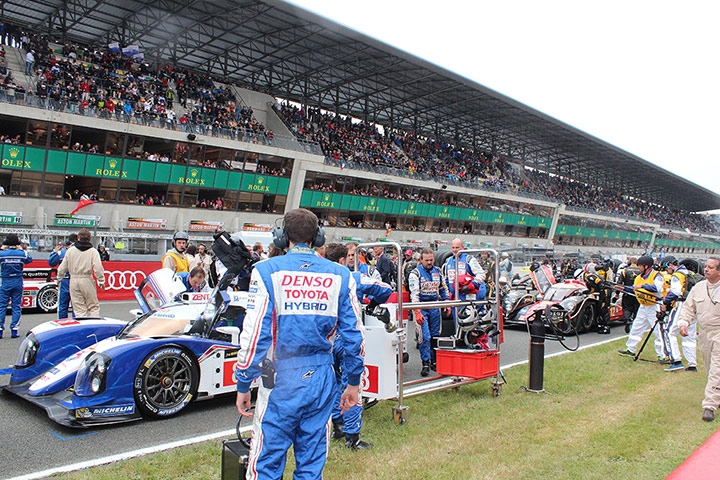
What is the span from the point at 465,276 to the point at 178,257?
524 cm

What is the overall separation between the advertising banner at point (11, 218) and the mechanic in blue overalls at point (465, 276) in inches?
973

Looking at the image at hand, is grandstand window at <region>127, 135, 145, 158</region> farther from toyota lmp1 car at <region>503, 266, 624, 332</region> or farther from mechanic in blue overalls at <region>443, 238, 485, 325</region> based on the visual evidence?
mechanic in blue overalls at <region>443, 238, 485, 325</region>

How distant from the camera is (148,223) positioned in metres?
29.3

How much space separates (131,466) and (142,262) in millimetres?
12879

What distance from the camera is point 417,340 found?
31.8 feet

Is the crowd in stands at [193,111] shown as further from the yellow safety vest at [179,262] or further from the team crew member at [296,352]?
the team crew member at [296,352]

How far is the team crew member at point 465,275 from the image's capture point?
289 inches

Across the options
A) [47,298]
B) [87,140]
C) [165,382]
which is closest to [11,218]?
[87,140]

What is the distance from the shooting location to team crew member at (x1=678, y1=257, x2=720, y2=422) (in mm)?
5629

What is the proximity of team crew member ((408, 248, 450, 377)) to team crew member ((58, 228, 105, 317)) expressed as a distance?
4802 millimetres

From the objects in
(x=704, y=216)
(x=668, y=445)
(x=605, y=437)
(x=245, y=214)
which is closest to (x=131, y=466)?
(x=605, y=437)

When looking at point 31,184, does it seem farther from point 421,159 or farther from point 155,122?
point 421,159

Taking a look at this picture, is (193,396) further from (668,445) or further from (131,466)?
(668,445)

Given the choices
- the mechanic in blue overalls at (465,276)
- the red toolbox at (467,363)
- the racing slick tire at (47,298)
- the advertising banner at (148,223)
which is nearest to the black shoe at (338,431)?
the red toolbox at (467,363)
